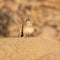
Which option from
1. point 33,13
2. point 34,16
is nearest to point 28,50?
point 34,16

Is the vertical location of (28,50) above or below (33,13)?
above

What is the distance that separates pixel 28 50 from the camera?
11.4 ft

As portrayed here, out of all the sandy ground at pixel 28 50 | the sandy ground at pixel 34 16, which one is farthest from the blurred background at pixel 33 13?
the sandy ground at pixel 28 50

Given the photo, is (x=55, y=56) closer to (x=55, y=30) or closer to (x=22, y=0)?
(x=55, y=30)

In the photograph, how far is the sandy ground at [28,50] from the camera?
3.37 meters

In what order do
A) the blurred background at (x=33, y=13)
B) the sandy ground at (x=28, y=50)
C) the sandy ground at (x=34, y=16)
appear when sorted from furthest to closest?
the blurred background at (x=33, y=13) < the sandy ground at (x=34, y=16) < the sandy ground at (x=28, y=50)

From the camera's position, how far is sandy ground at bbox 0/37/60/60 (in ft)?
11.1

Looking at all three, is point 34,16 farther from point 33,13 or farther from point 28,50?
point 28,50

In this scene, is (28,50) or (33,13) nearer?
(28,50)

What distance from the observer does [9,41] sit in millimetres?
3662

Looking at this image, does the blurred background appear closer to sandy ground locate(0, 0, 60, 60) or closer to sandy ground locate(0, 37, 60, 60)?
sandy ground locate(0, 0, 60, 60)

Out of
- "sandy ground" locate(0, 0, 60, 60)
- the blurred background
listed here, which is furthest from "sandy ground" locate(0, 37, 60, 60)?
the blurred background

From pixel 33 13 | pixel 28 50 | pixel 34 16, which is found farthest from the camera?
pixel 33 13

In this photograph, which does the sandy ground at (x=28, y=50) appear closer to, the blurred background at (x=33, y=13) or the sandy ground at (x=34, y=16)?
the sandy ground at (x=34, y=16)
